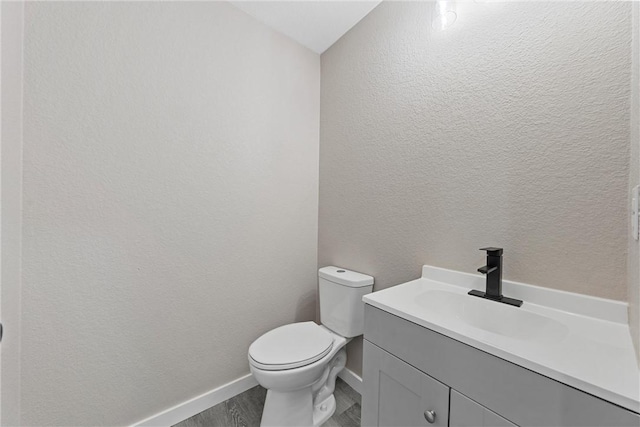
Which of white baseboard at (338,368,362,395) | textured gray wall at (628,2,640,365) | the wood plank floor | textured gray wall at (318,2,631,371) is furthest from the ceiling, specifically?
the wood plank floor

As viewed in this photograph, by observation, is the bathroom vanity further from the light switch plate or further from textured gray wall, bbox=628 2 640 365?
the light switch plate

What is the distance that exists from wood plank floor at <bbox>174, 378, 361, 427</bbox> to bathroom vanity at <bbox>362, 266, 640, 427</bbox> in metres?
0.53

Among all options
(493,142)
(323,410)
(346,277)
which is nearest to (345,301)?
A: (346,277)

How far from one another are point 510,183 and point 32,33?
194 centimetres

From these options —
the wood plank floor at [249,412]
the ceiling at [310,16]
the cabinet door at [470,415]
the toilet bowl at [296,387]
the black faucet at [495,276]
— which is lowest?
the wood plank floor at [249,412]

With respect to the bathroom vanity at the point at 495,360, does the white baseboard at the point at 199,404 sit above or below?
below

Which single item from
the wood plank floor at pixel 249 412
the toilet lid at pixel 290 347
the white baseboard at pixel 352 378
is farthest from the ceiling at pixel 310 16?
the wood plank floor at pixel 249 412

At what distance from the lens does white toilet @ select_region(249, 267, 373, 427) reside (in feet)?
3.80

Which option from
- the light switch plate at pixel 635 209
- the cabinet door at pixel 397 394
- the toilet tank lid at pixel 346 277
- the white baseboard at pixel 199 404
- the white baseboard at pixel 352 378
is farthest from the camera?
the white baseboard at pixel 352 378

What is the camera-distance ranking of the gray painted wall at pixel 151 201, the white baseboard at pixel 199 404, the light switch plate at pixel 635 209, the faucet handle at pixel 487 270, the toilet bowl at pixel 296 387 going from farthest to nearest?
the white baseboard at pixel 199 404 → the toilet bowl at pixel 296 387 → the gray painted wall at pixel 151 201 → the faucet handle at pixel 487 270 → the light switch plate at pixel 635 209

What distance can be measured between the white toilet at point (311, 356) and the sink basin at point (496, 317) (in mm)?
457

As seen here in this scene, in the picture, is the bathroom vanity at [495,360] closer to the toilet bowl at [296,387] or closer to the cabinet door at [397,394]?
the cabinet door at [397,394]

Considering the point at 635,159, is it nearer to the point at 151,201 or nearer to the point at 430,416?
the point at 430,416

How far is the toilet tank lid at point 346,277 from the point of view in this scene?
1.43 m
